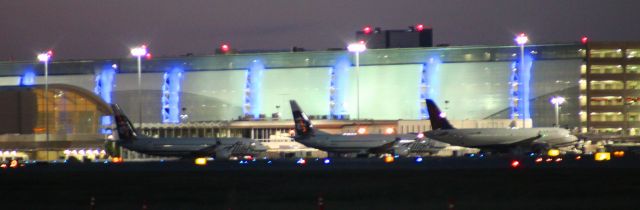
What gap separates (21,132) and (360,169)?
3077 inches

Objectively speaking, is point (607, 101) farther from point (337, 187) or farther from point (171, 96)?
point (337, 187)

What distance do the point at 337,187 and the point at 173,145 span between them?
195ft

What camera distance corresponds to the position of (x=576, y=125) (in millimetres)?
161875

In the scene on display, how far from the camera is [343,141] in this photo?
117 m

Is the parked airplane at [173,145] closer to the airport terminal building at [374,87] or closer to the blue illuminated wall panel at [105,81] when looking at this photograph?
the airport terminal building at [374,87]

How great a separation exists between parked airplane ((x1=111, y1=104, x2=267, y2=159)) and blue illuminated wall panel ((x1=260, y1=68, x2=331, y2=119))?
160 feet

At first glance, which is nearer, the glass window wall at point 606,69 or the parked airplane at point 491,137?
the parked airplane at point 491,137

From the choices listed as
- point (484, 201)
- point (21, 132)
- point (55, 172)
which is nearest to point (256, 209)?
point (484, 201)

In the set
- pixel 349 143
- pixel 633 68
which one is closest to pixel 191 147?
pixel 349 143

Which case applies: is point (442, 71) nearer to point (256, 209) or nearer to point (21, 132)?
point (21, 132)

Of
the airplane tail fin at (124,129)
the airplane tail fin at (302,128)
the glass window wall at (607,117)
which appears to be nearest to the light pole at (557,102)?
the glass window wall at (607,117)

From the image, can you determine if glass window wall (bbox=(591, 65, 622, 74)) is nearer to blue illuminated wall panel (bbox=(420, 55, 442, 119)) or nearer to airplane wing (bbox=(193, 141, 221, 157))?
blue illuminated wall panel (bbox=(420, 55, 442, 119))

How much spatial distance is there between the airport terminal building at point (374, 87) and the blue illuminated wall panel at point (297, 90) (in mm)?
152

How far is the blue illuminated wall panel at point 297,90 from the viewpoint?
168 m
